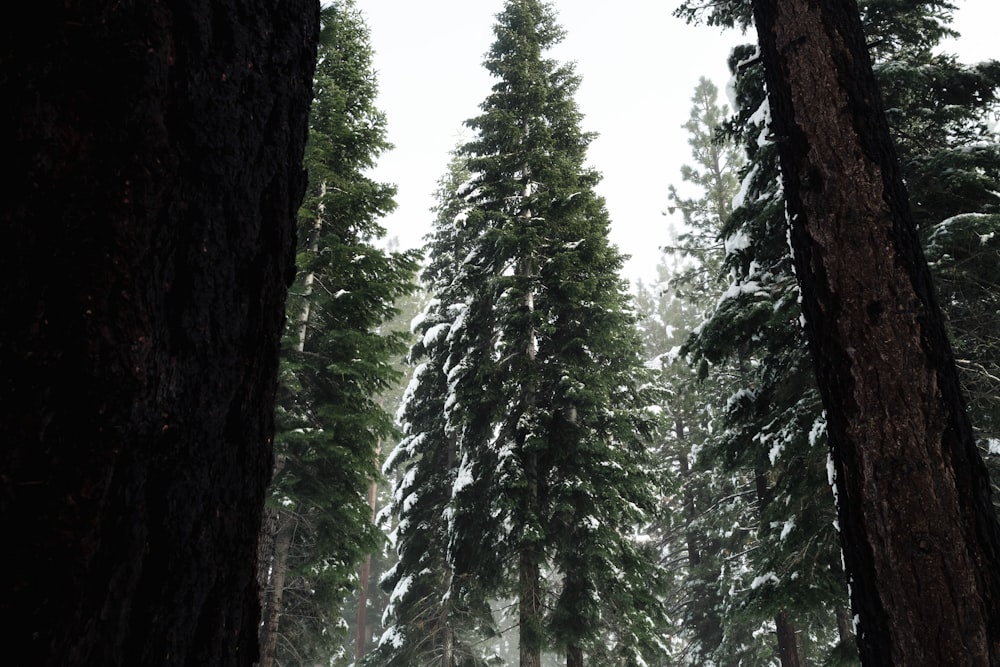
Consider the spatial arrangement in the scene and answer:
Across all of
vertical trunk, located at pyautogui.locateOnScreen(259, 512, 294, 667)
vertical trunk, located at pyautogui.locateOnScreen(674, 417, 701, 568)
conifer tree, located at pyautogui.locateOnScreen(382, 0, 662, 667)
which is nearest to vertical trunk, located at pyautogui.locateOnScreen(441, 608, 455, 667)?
conifer tree, located at pyautogui.locateOnScreen(382, 0, 662, 667)

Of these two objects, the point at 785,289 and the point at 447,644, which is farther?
the point at 447,644

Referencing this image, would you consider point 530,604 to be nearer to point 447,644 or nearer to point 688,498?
point 447,644

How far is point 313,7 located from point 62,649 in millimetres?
1350

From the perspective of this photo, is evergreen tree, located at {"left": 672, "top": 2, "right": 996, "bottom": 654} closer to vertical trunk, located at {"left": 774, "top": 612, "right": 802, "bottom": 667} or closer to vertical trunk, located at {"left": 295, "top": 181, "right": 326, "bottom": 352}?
vertical trunk, located at {"left": 295, "top": 181, "right": 326, "bottom": 352}

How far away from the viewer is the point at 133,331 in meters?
0.83

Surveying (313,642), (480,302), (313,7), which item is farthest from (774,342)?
(313,642)

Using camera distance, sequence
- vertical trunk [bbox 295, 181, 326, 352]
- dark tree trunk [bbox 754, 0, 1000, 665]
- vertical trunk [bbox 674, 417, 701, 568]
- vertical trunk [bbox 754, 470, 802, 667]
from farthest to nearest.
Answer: vertical trunk [bbox 674, 417, 701, 568]
vertical trunk [bbox 754, 470, 802, 667]
vertical trunk [bbox 295, 181, 326, 352]
dark tree trunk [bbox 754, 0, 1000, 665]

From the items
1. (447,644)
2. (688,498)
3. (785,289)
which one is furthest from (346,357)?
(688,498)

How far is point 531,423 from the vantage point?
12.1 m

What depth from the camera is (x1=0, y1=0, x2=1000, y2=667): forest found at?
30.2 inches

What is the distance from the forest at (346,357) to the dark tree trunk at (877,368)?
0.01 m

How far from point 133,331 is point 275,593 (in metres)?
10.3

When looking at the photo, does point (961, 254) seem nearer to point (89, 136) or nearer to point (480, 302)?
point (89, 136)

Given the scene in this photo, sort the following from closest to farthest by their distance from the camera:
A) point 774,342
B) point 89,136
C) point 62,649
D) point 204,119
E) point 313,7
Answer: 1. point 62,649
2. point 89,136
3. point 204,119
4. point 313,7
5. point 774,342
